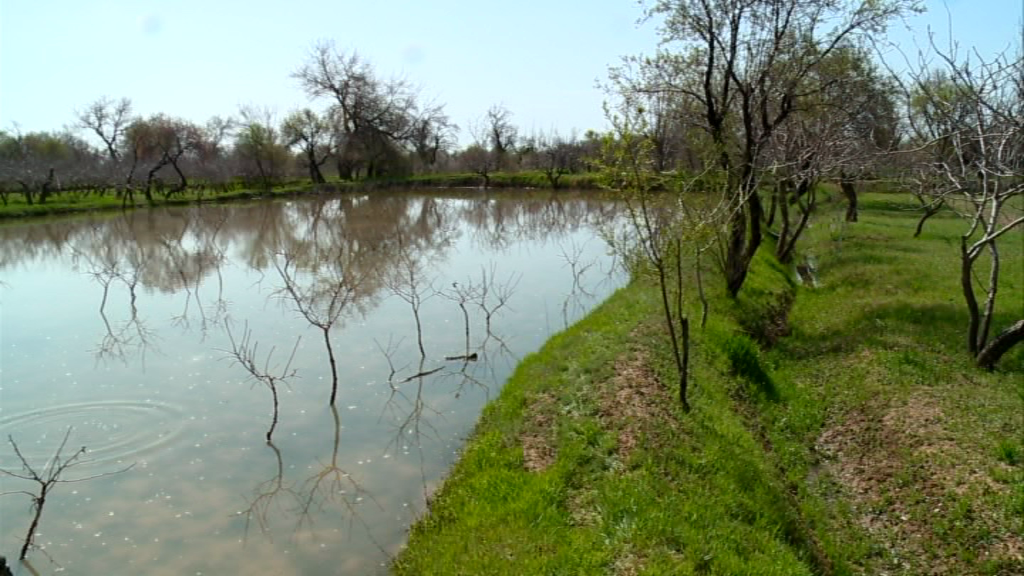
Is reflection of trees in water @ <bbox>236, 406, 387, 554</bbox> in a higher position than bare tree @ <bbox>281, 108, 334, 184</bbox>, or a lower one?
lower

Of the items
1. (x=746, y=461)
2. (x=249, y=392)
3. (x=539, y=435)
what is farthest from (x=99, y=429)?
(x=746, y=461)

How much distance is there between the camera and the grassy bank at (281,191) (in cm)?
4366

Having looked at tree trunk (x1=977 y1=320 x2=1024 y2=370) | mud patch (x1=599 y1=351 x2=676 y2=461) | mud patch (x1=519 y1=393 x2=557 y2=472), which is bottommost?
mud patch (x1=519 y1=393 x2=557 y2=472)

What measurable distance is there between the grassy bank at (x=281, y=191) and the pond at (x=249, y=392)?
19.9 metres

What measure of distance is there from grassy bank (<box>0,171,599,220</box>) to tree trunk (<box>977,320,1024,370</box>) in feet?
119

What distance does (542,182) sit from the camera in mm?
63812

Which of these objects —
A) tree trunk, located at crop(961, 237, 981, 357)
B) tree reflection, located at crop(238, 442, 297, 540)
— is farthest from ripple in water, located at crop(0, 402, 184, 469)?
tree trunk, located at crop(961, 237, 981, 357)

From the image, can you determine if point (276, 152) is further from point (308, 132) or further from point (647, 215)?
point (647, 215)

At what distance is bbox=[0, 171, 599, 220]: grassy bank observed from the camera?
4366 centimetres

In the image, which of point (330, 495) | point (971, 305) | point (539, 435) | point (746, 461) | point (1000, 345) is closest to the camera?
point (746, 461)

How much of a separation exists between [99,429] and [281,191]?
53084 mm

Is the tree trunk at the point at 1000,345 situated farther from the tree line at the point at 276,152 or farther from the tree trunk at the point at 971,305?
the tree line at the point at 276,152

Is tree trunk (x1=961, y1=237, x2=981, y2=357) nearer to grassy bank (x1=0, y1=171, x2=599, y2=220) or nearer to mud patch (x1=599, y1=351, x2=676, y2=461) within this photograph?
mud patch (x1=599, y1=351, x2=676, y2=461)

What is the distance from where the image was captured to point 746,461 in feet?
25.9
